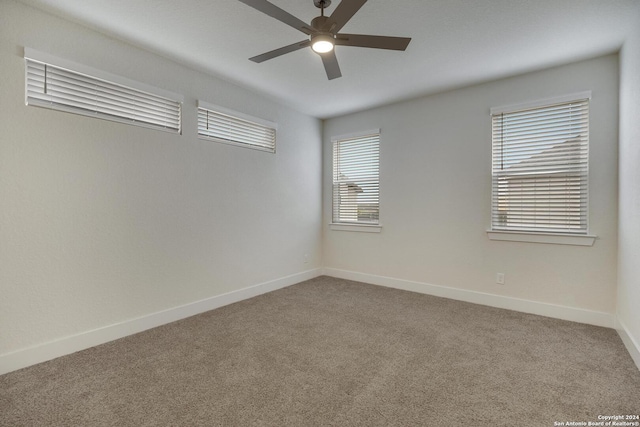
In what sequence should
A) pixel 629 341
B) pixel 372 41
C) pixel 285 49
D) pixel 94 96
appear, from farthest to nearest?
pixel 94 96 < pixel 629 341 < pixel 285 49 < pixel 372 41

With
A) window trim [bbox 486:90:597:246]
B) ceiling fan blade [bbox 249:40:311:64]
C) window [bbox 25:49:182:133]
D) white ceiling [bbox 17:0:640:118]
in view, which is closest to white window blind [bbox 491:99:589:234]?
window trim [bbox 486:90:597:246]

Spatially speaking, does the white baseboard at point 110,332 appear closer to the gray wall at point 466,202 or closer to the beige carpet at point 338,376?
the beige carpet at point 338,376

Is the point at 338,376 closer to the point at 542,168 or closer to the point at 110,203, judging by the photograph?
the point at 110,203

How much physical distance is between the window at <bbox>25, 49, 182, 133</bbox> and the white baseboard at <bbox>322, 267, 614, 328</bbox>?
10.9 feet

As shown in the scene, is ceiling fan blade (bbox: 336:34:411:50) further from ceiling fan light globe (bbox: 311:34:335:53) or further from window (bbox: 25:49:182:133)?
window (bbox: 25:49:182:133)

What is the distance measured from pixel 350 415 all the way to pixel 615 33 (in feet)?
11.9

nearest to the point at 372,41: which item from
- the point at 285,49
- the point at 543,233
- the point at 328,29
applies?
the point at 328,29

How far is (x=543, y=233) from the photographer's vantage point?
10.7 feet

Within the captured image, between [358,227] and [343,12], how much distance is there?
3.30m

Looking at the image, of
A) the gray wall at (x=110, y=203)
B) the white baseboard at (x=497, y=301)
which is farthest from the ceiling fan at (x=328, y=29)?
the white baseboard at (x=497, y=301)

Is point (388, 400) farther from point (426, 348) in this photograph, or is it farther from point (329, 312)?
point (329, 312)

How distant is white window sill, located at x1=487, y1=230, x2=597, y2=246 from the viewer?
10.1 feet

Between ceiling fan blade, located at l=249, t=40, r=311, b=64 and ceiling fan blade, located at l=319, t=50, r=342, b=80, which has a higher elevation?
ceiling fan blade, located at l=249, t=40, r=311, b=64

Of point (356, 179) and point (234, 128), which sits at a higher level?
point (234, 128)
